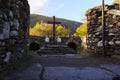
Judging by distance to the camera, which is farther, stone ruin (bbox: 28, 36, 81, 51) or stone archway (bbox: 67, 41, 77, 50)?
stone archway (bbox: 67, 41, 77, 50)

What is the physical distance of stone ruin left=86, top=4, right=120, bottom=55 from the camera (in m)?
7.66

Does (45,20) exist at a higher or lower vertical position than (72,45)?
higher

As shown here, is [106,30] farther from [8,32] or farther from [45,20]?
[45,20]

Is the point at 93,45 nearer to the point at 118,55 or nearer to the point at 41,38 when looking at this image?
the point at 118,55

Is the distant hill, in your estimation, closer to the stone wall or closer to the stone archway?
the stone archway

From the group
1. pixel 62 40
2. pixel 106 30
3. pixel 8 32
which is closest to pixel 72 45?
pixel 62 40

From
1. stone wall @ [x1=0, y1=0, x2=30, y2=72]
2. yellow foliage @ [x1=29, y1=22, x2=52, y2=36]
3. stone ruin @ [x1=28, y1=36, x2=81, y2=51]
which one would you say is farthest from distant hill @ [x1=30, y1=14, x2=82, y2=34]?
stone wall @ [x1=0, y1=0, x2=30, y2=72]

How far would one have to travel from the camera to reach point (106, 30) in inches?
321

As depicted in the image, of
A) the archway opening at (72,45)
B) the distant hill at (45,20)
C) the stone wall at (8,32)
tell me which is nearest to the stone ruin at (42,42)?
the archway opening at (72,45)

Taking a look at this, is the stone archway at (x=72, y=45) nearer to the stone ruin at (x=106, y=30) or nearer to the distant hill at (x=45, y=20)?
the stone ruin at (x=106, y=30)

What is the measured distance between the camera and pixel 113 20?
25.8ft

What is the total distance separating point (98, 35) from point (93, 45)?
2.17ft

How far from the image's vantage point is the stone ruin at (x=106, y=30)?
7.66 metres

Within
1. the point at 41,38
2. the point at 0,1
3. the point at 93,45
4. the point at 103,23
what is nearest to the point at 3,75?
the point at 0,1
